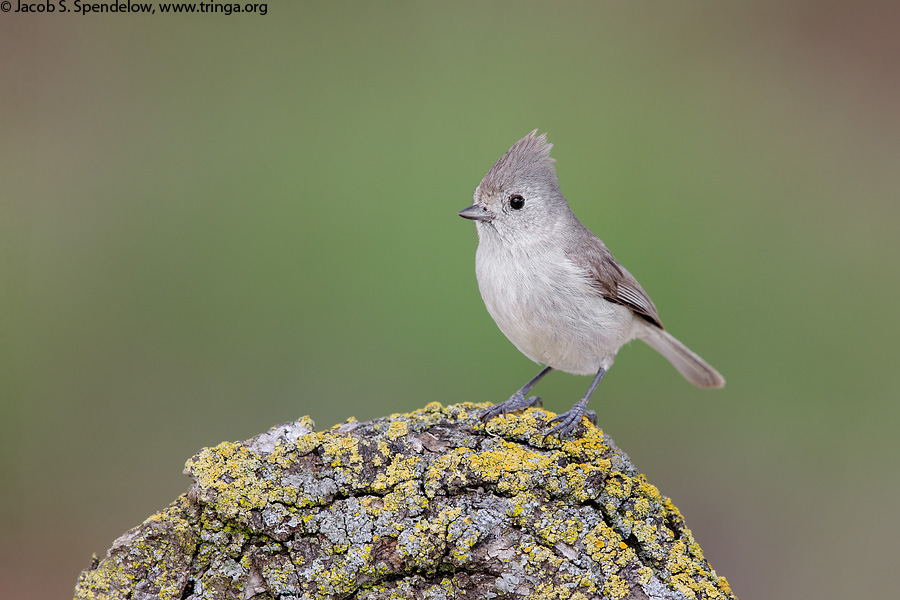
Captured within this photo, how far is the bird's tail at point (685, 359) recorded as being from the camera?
436 centimetres

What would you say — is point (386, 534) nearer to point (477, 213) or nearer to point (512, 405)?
point (512, 405)

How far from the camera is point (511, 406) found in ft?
10.7

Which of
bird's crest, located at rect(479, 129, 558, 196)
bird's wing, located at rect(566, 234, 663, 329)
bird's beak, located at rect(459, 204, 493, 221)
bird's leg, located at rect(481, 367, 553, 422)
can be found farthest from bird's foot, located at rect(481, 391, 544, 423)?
bird's crest, located at rect(479, 129, 558, 196)

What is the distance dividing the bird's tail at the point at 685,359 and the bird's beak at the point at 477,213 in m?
1.34

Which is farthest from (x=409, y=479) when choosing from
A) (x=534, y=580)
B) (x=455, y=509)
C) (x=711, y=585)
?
(x=711, y=585)

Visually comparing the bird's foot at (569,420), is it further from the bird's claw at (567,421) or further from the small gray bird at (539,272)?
the small gray bird at (539,272)

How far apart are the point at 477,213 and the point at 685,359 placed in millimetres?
1709

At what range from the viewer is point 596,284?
367 centimetres

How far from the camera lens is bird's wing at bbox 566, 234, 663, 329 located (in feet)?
12.1

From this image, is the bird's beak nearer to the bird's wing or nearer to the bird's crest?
the bird's crest

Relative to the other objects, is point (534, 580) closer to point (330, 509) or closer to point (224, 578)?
point (330, 509)

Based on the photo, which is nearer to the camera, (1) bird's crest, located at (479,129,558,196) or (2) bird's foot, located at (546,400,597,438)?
(2) bird's foot, located at (546,400,597,438)

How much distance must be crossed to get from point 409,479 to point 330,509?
301mm

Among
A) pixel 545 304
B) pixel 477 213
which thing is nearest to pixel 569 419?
pixel 545 304
